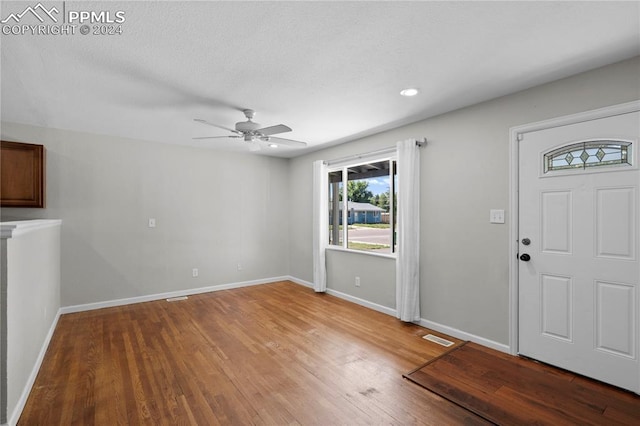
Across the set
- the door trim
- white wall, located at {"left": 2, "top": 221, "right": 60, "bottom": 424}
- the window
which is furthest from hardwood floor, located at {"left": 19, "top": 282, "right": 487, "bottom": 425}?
the window

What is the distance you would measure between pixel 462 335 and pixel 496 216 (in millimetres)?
1346

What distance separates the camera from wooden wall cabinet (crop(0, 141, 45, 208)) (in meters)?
3.42

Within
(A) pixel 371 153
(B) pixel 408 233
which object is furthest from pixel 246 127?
(B) pixel 408 233

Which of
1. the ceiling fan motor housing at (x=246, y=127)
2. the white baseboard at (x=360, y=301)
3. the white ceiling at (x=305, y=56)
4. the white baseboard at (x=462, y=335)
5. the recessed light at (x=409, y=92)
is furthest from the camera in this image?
the white baseboard at (x=360, y=301)

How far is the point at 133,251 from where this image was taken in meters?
4.49

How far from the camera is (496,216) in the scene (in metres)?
2.97

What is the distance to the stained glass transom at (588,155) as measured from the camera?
7.47 ft

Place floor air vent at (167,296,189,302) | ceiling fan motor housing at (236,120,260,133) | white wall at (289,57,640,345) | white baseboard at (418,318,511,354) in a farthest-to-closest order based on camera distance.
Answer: floor air vent at (167,296,189,302) → ceiling fan motor housing at (236,120,260,133) → white baseboard at (418,318,511,354) → white wall at (289,57,640,345)

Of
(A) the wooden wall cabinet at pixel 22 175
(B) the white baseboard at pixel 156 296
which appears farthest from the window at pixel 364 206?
(A) the wooden wall cabinet at pixel 22 175

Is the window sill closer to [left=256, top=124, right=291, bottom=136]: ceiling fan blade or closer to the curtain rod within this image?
the curtain rod

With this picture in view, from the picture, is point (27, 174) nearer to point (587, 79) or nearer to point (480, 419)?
point (480, 419)

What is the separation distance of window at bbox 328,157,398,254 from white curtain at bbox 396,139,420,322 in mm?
359

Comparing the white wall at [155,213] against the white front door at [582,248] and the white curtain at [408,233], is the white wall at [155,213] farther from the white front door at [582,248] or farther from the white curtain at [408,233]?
the white front door at [582,248]

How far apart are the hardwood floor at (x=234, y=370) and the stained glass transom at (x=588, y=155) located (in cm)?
210
